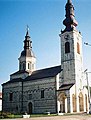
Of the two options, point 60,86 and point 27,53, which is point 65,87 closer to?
point 60,86

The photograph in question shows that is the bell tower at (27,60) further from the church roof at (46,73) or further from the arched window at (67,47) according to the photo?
the arched window at (67,47)

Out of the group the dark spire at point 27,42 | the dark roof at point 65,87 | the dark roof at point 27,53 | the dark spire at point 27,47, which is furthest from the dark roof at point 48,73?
the dark spire at point 27,42

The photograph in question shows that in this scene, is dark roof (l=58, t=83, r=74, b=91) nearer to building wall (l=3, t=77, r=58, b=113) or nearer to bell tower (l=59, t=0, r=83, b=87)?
bell tower (l=59, t=0, r=83, b=87)

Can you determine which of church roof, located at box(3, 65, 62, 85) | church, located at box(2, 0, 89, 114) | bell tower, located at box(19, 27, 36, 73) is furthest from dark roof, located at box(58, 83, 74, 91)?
bell tower, located at box(19, 27, 36, 73)

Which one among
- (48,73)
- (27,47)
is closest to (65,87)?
(48,73)

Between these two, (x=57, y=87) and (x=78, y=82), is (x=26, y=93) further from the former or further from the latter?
(x=78, y=82)

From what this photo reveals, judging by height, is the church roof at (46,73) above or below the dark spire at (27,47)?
below

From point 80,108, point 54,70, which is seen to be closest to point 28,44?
point 54,70

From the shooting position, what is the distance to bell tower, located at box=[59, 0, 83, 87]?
49125 mm

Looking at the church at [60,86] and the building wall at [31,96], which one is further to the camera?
the building wall at [31,96]

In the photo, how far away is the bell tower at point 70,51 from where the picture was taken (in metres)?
49.1

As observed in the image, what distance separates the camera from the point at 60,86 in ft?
160

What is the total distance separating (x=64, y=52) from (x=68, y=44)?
2.06 metres

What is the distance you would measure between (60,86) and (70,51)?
8258 millimetres
